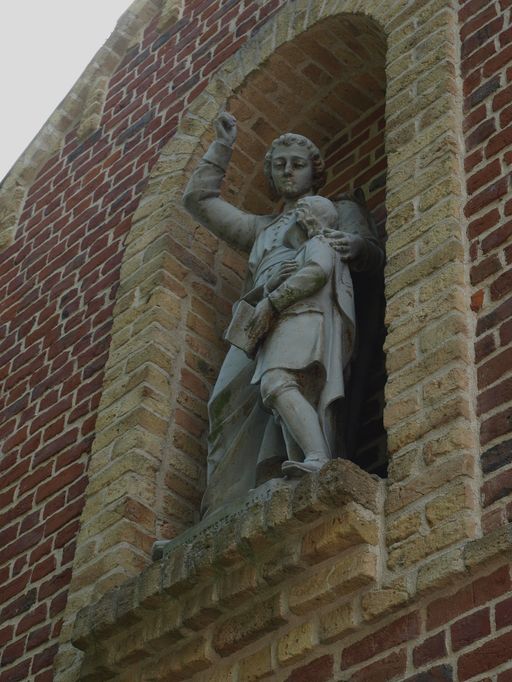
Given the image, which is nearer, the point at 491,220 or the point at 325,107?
the point at 491,220

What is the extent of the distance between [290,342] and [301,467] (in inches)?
22.3

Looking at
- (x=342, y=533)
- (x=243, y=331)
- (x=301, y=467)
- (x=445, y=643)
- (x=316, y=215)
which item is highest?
(x=316, y=215)

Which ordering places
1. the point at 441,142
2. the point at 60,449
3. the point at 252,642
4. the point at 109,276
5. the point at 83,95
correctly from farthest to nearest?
the point at 83,95 → the point at 109,276 → the point at 60,449 → the point at 441,142 → the point at 252,642

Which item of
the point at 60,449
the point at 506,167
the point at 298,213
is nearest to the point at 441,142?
the point at 506,167

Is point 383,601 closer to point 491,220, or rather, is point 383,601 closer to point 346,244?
point 491,220

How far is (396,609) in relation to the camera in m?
3.78

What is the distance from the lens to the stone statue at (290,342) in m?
4.58

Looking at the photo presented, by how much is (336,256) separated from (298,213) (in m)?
0.34

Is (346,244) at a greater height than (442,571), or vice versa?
(346,244)

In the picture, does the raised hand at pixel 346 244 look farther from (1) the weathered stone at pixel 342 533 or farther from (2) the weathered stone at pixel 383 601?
(2) the weathered stone at pixel 383 601

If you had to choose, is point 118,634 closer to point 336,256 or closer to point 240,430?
point 240,430

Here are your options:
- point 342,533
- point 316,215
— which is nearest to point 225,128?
point 316,215

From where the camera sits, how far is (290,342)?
4688 mm

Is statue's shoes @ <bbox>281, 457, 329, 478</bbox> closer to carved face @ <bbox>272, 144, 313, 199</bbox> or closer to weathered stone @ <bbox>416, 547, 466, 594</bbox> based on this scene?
weathered stone @ <bbox>416, 547, 466, 594</bbox>
